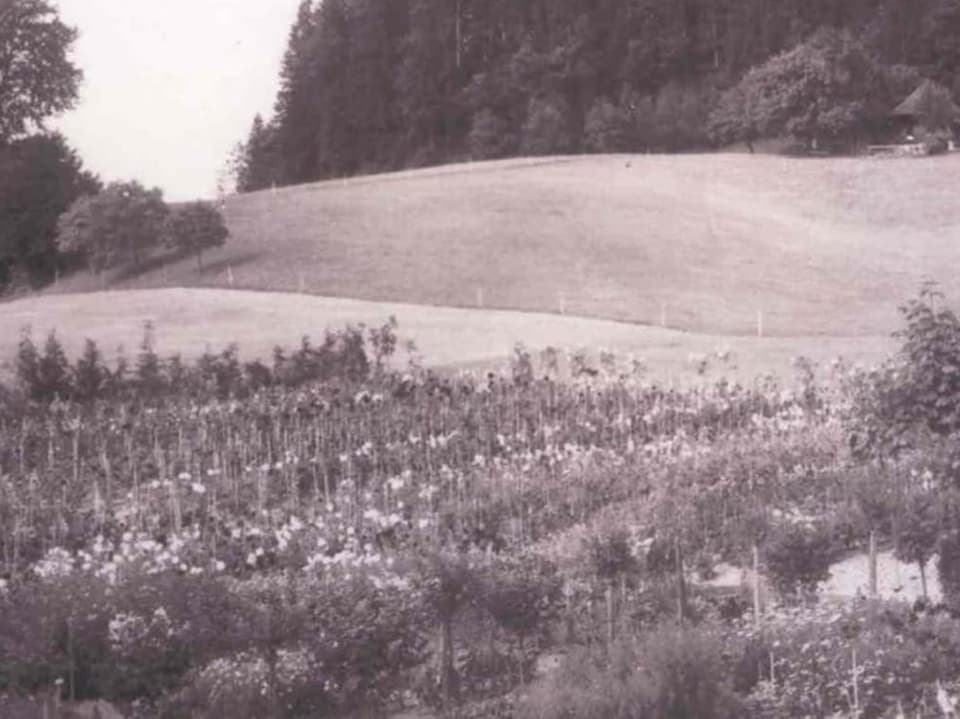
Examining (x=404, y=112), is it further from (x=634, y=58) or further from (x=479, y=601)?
(x=479, y=601)

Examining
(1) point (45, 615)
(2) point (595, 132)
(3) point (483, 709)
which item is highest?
(2) point (595, 132)

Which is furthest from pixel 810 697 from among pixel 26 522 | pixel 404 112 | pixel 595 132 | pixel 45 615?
pixel 404 112

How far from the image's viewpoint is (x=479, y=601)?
35.7ft

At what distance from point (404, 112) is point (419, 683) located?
5262cm

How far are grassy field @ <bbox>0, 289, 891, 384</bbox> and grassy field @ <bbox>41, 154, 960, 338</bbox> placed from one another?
0.96 meters

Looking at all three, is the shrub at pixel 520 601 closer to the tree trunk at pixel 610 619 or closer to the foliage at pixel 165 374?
the tree trunk at pixel 610 619

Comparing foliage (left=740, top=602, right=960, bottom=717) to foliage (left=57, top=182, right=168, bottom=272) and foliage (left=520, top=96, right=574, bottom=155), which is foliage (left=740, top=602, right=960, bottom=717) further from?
foliage (left=520, top=96, right=574, bottom=155)

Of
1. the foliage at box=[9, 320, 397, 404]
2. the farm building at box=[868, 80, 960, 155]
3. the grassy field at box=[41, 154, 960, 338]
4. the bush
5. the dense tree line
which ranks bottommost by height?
the bush

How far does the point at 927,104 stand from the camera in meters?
51.4

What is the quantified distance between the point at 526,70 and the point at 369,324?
37830mm

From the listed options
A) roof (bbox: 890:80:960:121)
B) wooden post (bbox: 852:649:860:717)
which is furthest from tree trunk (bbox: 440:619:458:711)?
roof (bbox: 890:80:960:121)

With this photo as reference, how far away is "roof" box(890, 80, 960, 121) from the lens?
5144 cm

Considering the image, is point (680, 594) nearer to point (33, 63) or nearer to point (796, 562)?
point (796, 562)

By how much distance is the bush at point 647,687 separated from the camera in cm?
908
